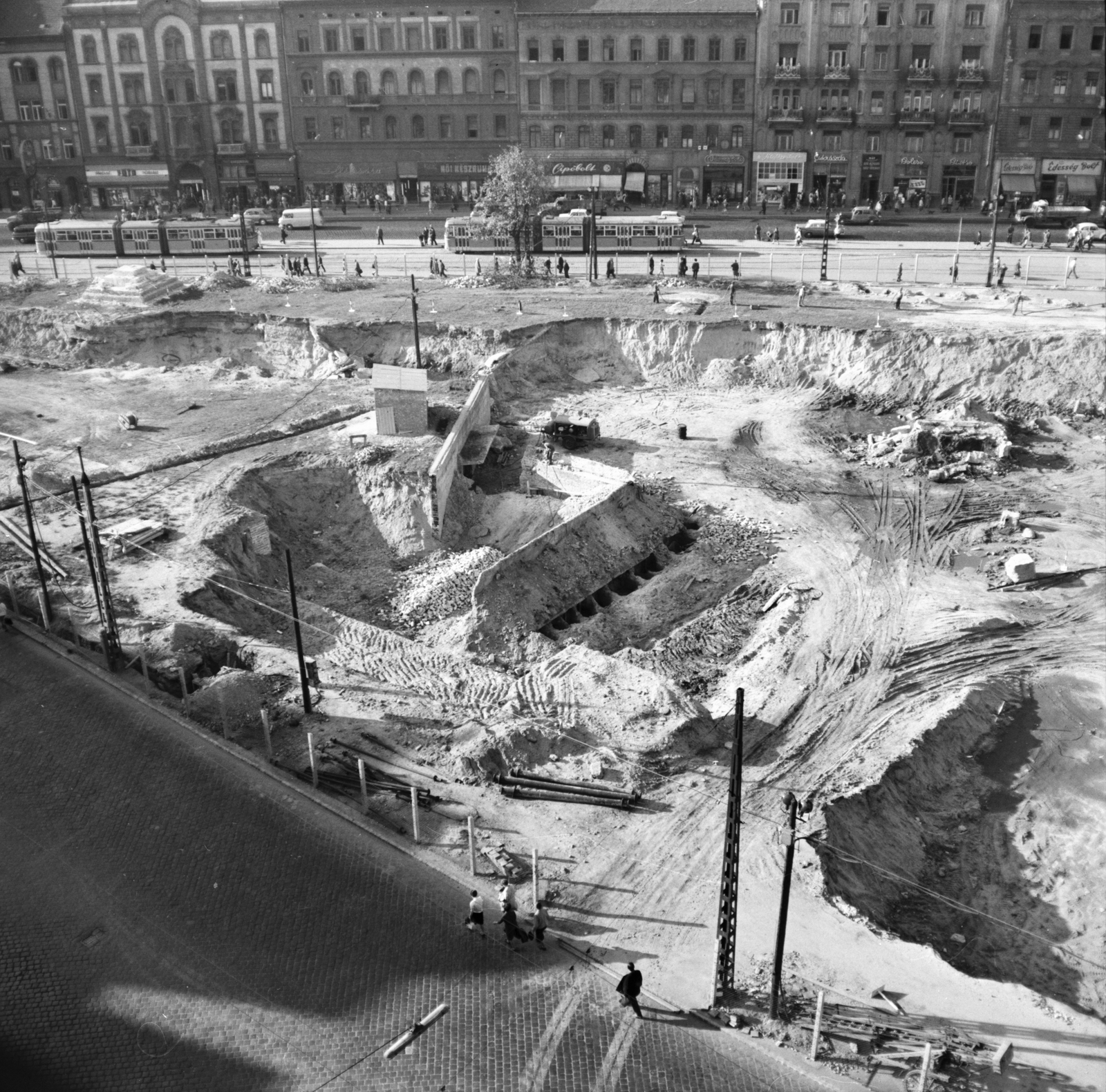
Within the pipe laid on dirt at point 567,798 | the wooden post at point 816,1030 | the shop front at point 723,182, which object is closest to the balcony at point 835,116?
the shop front at point 723,182

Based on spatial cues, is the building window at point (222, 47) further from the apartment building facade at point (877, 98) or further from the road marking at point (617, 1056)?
the road marking at point (617, 1056)

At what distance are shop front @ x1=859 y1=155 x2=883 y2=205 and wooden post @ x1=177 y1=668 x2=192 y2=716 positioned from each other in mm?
68928

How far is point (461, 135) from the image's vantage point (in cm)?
8000

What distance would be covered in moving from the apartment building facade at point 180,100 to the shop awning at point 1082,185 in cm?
5685

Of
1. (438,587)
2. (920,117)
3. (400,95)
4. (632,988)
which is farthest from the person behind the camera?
(400,95)

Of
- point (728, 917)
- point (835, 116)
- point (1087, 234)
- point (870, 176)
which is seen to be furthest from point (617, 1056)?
point (870, 176)

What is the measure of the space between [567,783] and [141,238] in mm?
56881

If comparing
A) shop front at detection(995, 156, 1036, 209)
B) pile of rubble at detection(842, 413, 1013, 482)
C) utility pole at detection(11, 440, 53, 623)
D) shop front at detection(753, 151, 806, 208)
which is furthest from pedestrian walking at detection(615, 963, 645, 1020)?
shop front at detection(995, 156, 1036, 209)

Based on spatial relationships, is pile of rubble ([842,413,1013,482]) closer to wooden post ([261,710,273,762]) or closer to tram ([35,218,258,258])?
wooden post ([261,710,273,762])

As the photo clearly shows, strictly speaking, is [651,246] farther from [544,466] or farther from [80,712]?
[80,712]

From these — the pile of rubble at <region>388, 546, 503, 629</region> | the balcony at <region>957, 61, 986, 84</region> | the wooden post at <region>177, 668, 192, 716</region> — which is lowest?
the pile of rubble at <region>388, 546, 503, 629</region>

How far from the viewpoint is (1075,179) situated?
246 feet

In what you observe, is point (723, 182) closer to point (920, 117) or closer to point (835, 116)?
point (835, 116)

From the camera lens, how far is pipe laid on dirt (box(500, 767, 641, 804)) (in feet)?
61.5
